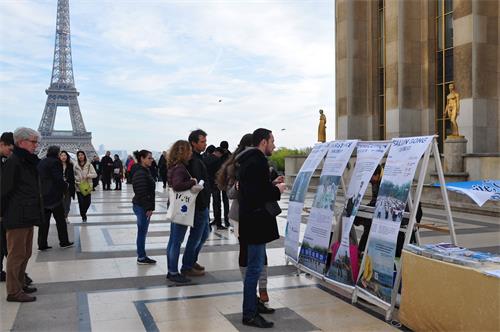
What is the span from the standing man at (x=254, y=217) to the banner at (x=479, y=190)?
213 cm

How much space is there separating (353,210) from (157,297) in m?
2.69

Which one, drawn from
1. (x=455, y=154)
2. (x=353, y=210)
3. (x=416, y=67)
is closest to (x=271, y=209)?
(x=353, y=210)

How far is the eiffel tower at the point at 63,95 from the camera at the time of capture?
7900 centimetres

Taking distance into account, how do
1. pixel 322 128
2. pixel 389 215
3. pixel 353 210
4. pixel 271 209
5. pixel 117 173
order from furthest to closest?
1. pixel 322 128
2. pixel 117 173
3. pixel 353 210
4. pixel 389 215
5. pixel 271 209

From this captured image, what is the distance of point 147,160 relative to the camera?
26.5 ft

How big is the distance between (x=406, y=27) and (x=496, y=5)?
4.83 m

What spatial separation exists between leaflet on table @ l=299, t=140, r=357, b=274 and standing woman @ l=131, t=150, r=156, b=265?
2.55 m

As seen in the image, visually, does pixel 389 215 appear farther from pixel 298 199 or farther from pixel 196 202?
pixel 196 202

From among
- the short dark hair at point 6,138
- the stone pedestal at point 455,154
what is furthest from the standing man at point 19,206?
the stone pedestal at point 455,154

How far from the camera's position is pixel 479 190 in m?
5.82

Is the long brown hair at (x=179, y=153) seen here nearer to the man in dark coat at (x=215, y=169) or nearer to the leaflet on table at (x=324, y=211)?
the leaflet on table at (x=324, y=211)

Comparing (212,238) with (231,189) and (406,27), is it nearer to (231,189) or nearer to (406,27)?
(231,189)

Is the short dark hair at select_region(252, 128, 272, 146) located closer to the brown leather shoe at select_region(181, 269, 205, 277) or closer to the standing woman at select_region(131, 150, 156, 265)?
the brown leather shoe at select_region(181, 269, 205, 277)

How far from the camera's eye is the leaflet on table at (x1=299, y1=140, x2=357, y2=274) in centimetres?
676
